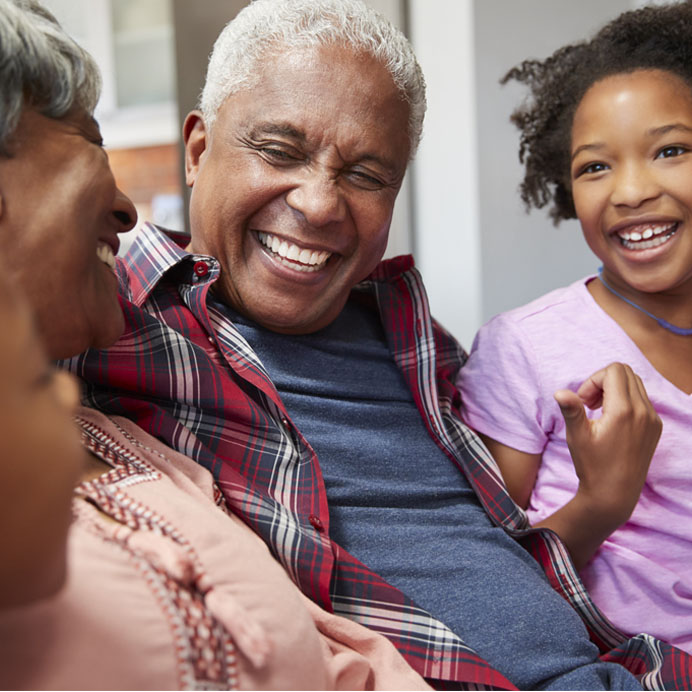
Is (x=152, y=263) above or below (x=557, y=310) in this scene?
above

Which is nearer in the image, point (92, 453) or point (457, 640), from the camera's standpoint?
point (92, 453)

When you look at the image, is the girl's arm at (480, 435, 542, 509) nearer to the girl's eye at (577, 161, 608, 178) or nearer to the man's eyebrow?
the girl's eye at (577, 161, 608, 178)

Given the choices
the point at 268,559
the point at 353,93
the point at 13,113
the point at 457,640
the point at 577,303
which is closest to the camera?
the point at 13,113

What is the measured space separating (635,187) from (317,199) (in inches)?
22.9

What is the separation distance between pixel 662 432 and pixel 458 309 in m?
1.14

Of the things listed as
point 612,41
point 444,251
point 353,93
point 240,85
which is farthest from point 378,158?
point 444,251

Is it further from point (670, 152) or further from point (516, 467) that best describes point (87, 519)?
point (670, 152)

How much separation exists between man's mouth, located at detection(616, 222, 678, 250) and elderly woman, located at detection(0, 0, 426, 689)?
0.92 m

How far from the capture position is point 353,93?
4.01 feet

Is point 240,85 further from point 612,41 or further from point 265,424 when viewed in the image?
point 612,41

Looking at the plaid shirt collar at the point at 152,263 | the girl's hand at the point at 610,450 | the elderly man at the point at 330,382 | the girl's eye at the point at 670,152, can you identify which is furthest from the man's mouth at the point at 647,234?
the plaid shirt collar at the point at 152,263

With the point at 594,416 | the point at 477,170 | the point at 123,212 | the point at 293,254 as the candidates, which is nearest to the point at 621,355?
the point at 594,416

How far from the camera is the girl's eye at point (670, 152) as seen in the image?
140cm

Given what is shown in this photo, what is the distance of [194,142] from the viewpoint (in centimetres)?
138
